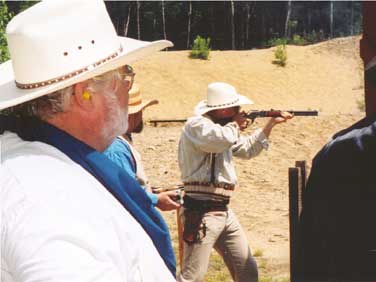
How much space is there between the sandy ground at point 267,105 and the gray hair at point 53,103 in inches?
216

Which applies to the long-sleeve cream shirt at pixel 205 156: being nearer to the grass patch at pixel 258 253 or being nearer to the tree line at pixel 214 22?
the grass patch at pixel 258 253

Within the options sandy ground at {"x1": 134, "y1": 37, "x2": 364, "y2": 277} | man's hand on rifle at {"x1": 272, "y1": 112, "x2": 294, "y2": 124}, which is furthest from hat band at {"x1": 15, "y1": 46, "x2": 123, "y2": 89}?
sandy ground at {"x1": 134, "y1": 37, "x2": 364, "y2": 277}

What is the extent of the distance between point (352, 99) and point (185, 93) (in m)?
6.31

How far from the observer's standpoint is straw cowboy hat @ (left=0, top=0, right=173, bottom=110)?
68.7 inches

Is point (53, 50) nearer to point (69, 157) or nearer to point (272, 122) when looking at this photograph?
point (69, 157)

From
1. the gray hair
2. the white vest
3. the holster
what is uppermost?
the gray hair

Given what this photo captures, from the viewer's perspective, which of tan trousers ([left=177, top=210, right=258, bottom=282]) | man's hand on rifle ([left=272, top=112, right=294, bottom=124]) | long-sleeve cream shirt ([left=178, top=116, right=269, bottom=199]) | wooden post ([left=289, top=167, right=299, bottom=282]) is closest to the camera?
wooden post ([left=289, top=167, right=299, bottom=282])

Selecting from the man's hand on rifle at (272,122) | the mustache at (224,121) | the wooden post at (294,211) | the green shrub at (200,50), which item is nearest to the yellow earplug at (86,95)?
the wooden post at (294,211)

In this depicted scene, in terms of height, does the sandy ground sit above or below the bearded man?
below

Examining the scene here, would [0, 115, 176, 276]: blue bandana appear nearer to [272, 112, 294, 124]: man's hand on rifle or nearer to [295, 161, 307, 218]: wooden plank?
[295, 161, 307, 218]: wooden plank

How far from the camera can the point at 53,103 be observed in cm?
177

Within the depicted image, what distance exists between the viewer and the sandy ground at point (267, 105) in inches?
406

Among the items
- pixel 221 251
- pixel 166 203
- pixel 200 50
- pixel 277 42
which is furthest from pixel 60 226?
pixel 277 42

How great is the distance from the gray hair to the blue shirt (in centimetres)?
175
